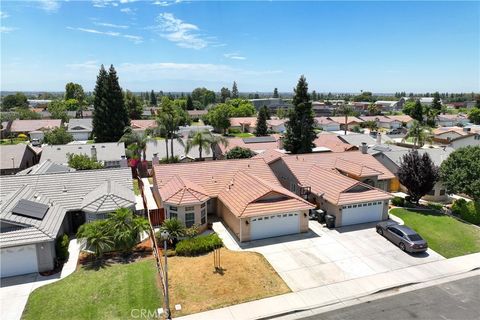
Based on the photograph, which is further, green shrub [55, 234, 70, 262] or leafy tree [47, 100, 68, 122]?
leafy tree [47, 100, 68, 122]

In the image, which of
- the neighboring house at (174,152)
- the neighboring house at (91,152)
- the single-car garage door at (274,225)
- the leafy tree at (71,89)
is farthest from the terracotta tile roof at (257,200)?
the leafy tree at (71,89)

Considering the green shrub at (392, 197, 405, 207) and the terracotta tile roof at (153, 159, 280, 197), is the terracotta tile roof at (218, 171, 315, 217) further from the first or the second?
the green shrub at (392, 197, 405, 207)

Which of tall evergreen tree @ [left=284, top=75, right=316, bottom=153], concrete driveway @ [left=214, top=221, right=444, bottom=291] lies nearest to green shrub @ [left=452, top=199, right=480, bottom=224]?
concrete driveway @ [left=214, top=221, right=444, bottom=291]

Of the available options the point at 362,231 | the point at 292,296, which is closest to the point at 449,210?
the point at 362,231

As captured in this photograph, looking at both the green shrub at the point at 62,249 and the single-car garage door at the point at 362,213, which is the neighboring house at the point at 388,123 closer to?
the single-car garage door at the point at 362,213

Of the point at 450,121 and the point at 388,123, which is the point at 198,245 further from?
the point at 450,121

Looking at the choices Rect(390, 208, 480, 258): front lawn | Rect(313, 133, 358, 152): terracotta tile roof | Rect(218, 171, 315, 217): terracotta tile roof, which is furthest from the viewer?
Rect(313, 133, 358, 152): terracotta tile roof

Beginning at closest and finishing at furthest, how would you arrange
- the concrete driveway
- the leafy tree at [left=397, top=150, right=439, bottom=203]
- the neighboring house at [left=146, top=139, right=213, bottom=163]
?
1. the concrete driveway
2. the leafy tree at [left=397, top=150, right=439, bottom=203]
3. the neighboring house at [left=146, top=139, right=213, bottom=163]
